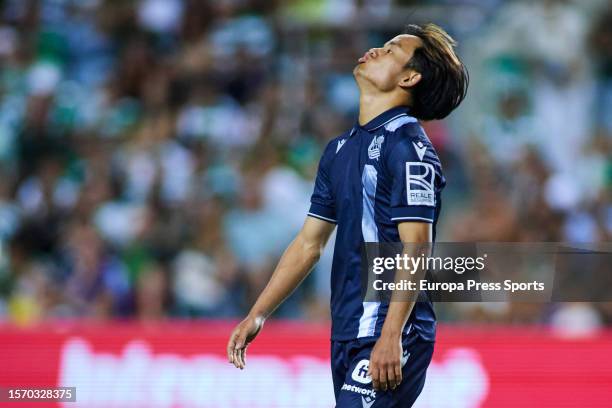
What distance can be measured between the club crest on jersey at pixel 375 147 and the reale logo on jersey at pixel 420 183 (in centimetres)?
18

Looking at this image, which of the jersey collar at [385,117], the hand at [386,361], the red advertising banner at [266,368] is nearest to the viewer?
the hand at [386,361]

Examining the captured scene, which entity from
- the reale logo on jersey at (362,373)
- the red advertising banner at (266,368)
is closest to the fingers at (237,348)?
the reale logo on jersey at (362,373)

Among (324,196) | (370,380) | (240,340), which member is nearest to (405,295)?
(370,380)

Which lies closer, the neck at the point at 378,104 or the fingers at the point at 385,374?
the fingers at the point at 385,374

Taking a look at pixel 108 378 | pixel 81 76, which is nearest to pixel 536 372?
pixel 108 378

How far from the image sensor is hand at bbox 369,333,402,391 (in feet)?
12.9

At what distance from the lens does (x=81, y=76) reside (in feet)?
35.3

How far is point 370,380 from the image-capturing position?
13.3ft

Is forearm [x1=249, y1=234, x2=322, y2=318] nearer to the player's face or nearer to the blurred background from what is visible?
the player's face

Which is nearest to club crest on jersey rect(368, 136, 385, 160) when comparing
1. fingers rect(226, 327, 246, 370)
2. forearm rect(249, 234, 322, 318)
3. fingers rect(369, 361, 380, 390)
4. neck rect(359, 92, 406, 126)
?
neck rect(359, 92, 406, 126)

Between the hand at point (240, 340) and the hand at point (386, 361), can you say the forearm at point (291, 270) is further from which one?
the hand at point (386, 361)

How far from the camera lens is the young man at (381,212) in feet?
13.3

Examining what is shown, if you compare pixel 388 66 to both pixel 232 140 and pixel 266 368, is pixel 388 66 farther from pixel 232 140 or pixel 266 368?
pixel 232 140

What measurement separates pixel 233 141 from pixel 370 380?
6.12 meters
